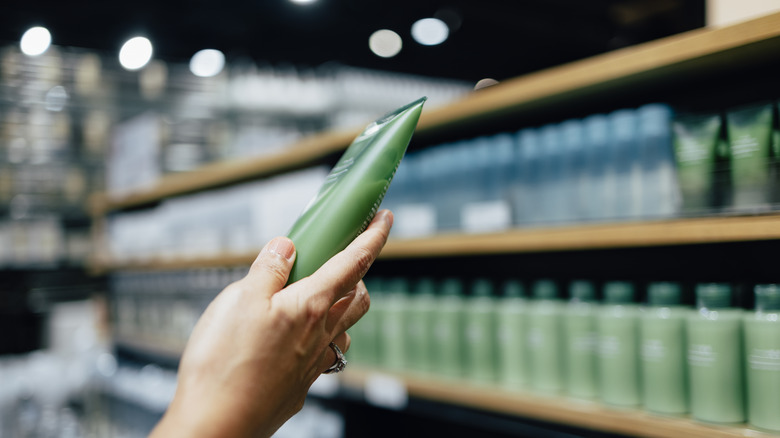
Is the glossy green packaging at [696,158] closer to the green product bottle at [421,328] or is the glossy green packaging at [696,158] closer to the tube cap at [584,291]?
the tube cap at [584,291]

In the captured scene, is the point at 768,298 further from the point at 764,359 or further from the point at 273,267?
the point at 273,267

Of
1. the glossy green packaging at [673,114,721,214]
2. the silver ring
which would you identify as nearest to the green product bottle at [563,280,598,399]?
the glossy green packaging at [673,114,721,214]

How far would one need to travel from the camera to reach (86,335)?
146 inches

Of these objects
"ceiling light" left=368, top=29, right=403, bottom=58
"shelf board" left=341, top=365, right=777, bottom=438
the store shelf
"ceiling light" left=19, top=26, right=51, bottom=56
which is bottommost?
"shelf board" left=341, top=365, right=777, bottom=438

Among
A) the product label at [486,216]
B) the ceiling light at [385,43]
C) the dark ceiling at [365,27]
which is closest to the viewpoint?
the product label at [486,216]

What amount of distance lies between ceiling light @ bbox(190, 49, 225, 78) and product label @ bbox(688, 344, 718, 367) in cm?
293

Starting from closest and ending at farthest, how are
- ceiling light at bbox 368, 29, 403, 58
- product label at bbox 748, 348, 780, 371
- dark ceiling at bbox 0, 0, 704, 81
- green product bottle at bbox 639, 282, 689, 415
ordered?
product label at bbox 748, 348, 780, 371, green product bottle at bbox 639, 282, 689, 415, dark ceiling at bbox 0, 0, 704, 81, ceiling light at bbox 368, 29, 403, 58

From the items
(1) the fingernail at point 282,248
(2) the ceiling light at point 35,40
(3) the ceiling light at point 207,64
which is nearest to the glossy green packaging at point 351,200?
(1) the fingernail at point 282,248

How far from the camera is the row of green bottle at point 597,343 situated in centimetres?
110

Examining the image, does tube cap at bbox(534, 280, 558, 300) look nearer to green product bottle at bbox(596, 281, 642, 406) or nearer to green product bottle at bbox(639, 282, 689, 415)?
green product bottle at bbox(596, 281, 642, 406)

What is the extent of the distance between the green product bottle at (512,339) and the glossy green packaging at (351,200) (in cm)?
86

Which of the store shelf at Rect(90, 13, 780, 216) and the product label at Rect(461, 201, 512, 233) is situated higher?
the store shelf at Rect(90, 13, 780, 216)

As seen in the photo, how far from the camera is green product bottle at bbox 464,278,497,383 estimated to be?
61.7 inches

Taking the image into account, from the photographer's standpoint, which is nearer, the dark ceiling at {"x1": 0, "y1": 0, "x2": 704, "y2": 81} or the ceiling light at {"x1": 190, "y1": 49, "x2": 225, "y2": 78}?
the dark ceiling at {"x1": 0, "y1": 0, "x2": 704, "y2": 81}
